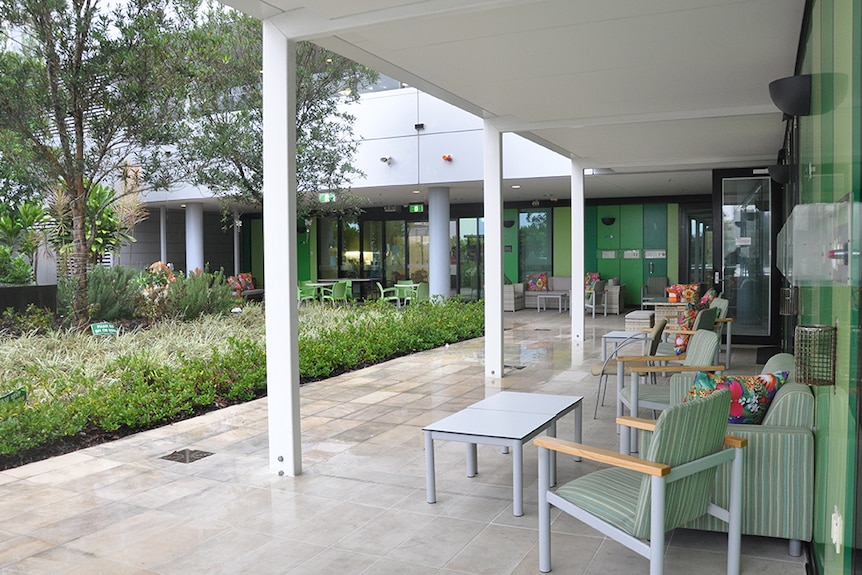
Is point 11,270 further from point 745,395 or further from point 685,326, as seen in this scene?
point 745,395

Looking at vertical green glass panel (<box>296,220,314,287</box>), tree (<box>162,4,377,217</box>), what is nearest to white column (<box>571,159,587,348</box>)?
tree (<box>162,4,377,217</box>)

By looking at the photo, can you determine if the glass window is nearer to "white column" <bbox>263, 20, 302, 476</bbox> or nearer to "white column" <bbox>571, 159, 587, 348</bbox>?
"white column" <bbox>571, 159, 587, 348</bbox>

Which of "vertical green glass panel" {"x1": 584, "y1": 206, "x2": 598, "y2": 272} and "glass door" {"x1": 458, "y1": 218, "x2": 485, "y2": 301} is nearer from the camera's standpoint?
"vertical green glass panel" {"x1": 584, "y1": 206, "x2": 598, "y2": 272}

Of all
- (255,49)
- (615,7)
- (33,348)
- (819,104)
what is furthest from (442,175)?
(819,104)

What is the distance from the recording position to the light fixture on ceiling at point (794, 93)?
11.2 feet

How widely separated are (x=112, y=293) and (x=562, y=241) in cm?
1216

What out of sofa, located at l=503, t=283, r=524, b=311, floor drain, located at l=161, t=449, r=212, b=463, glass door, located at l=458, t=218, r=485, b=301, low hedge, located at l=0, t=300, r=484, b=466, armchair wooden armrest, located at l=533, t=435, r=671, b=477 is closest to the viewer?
armchair wooden armrest, located at l=533, t=435, r=671, b=477

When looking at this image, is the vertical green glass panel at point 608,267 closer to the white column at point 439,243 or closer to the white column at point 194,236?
the white column at point 439,243

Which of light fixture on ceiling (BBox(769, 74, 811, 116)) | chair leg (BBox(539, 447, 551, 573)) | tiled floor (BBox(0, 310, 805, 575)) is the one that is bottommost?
tiled floor (BBox(0, 310, 805, 575))

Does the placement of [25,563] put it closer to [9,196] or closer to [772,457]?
[772,457]

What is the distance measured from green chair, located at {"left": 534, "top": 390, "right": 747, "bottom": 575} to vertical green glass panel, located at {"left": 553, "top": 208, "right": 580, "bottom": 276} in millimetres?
16172

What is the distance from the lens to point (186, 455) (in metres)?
5.29

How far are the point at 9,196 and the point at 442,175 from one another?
7587mm

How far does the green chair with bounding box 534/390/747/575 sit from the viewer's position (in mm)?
2820
